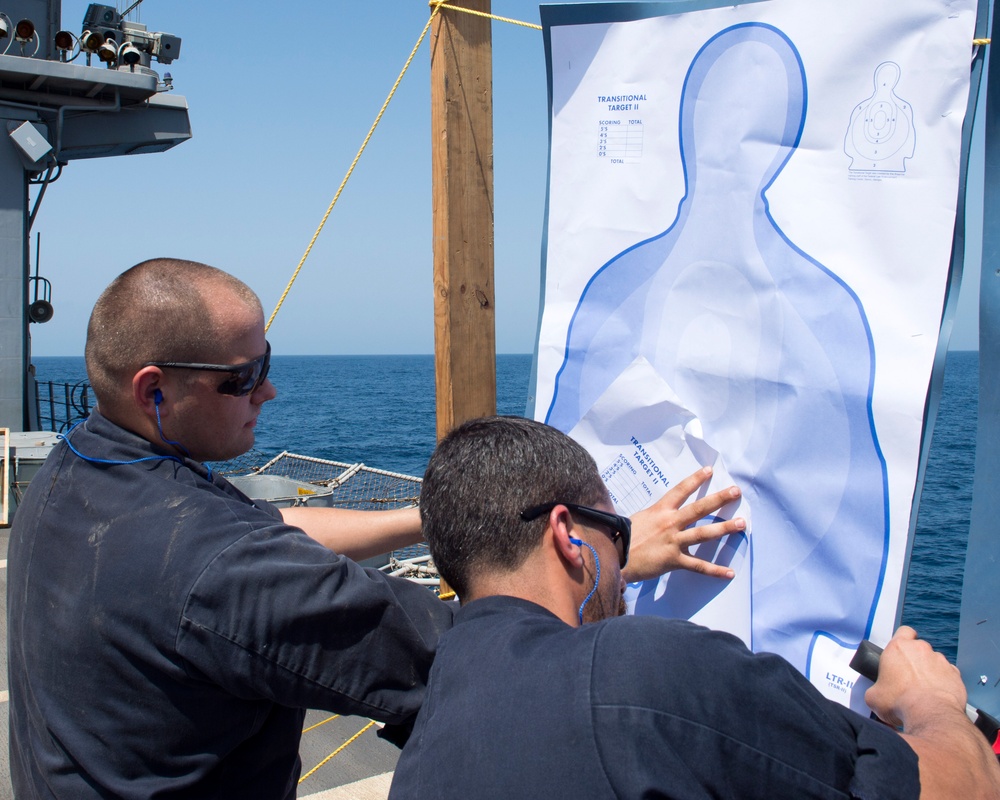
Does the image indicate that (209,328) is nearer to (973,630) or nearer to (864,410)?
(864,410)

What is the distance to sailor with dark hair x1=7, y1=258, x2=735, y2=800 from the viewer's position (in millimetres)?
1518

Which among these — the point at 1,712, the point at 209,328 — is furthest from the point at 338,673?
the point at 1,712

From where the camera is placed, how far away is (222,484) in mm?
1880

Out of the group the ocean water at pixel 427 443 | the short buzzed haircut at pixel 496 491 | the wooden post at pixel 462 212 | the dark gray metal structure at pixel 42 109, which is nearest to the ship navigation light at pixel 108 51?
the dark gray metal structure at pixel 42 109

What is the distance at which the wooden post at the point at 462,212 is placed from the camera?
7.97 ft

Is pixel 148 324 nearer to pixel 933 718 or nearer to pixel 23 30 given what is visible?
pixel 933 718

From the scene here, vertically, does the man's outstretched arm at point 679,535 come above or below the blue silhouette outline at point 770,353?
below

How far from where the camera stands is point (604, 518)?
1560mm

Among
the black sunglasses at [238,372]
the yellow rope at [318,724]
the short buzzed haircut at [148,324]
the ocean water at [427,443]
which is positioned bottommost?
the ocean water at [427,443]

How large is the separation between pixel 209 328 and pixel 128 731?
77 cm

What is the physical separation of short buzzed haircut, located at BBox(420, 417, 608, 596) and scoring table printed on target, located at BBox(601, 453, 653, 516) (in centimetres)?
65

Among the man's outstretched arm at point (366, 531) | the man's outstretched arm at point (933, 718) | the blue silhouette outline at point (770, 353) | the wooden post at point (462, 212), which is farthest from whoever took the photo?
the wooden post at point (462, 212)

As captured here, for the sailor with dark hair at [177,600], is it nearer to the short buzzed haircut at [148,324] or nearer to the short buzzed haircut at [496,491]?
the short buzzed haircut at [148,324]

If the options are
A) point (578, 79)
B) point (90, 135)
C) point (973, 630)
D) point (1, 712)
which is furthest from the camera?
point (90, 135)
